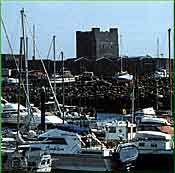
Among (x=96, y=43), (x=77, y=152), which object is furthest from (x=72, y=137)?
(x=96, y=43)

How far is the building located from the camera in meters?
38.4

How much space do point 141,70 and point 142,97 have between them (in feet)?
29.9

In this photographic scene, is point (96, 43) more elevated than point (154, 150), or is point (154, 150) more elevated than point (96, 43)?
point (96, 43)

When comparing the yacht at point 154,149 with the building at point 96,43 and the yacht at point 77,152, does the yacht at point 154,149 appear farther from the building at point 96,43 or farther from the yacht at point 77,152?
the building at point 96,43

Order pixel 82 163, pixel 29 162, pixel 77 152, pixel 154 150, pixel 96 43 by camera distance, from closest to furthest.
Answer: pixel 29 162, pixel 82 163, pixel 77 152, pixel 154 150, pixel 96 43

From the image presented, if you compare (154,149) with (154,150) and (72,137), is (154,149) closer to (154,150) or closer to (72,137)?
(154,150)

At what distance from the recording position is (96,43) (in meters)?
39.1

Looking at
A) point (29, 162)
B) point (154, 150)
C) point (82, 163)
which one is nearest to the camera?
point (29, 162)

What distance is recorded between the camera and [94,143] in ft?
37.6

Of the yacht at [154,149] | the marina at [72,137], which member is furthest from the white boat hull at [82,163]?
the yacht at [154,149]

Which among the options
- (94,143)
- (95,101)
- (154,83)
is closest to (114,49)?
(154,83)

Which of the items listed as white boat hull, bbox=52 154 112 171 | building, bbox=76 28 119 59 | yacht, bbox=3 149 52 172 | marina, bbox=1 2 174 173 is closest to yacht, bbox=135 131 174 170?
marina, bbox=1 2 174 173

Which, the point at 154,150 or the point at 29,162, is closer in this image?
the point at 29,162

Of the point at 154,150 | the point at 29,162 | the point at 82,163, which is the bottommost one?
the point at 82,163
